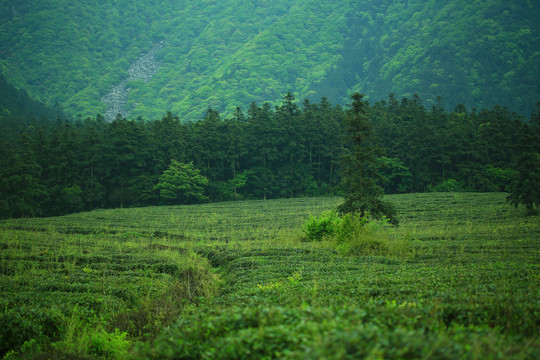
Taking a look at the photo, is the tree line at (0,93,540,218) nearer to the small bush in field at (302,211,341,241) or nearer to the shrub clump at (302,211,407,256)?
the small bush in field at (302,211,341,241)

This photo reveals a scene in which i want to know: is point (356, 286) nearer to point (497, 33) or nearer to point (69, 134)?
point (69, 134)

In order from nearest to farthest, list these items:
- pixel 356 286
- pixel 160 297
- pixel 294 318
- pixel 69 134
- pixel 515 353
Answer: pixel 515 353 → pixel 294 318 → pixel 356 286 → pixel 160 297 → pixel 69 134

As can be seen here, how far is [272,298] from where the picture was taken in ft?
26.3

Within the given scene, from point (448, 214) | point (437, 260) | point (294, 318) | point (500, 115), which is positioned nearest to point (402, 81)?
point (500, 115)

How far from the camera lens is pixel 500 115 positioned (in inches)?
2921

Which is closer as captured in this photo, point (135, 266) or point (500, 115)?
point (135, 266)

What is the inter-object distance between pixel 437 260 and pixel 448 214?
911 inches

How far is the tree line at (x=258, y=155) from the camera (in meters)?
58.6

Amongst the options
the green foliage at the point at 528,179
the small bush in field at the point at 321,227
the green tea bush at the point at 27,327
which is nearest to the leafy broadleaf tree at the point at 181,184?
the small bush in field at the point at 321,227

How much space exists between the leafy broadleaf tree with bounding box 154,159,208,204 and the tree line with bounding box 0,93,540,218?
571mm

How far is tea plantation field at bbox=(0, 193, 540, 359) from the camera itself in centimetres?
467

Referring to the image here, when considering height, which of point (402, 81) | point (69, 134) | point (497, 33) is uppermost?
point (497, 33)

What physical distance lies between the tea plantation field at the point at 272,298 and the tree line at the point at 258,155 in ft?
121

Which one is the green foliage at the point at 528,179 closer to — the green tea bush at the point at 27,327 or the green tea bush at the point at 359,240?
the green tea bush at the point at 359,240
